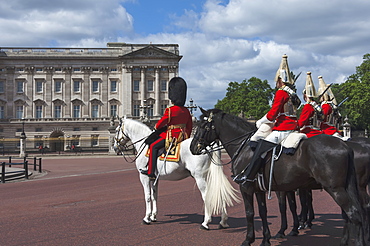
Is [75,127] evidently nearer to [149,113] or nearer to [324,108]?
[149,113]

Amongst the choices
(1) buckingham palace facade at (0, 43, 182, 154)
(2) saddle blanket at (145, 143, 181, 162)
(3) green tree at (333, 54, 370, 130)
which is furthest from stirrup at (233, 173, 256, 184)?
(1) buckingham palace facade at (0, 43, 182, 154)

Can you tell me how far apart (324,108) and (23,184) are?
13889 millimetres

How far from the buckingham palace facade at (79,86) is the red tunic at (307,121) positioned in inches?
2643

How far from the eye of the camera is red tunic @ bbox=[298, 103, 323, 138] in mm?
8172

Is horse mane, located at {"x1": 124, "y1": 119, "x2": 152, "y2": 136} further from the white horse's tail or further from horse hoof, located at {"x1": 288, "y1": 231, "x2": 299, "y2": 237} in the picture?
horse hoof, located at {"x1": 288, "y1": 231, "x2": 299, "y2": 237}

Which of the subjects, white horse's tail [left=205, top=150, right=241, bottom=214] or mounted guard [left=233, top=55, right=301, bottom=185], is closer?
mounted guard [left=233, top=55, right=301, bottom=185]

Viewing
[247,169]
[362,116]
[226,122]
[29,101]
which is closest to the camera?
[247,169]

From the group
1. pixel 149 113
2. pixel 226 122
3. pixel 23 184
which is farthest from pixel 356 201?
pixel 149 113

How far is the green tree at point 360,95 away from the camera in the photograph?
6003cm

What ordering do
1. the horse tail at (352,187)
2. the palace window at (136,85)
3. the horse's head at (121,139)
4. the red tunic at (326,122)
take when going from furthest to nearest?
the palace window at (136,85)
the horse's head at (121,139)
the red tunic at (326,122)
the horse tail at (352,187)

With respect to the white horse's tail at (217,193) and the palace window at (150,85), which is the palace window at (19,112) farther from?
the white horse's tail at (217,193)

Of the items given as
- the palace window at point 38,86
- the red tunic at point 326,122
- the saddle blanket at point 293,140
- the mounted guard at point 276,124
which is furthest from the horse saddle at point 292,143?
the palace window at point 38,86

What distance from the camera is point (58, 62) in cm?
7494

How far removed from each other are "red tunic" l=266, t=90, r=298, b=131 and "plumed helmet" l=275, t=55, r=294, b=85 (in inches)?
9.7
